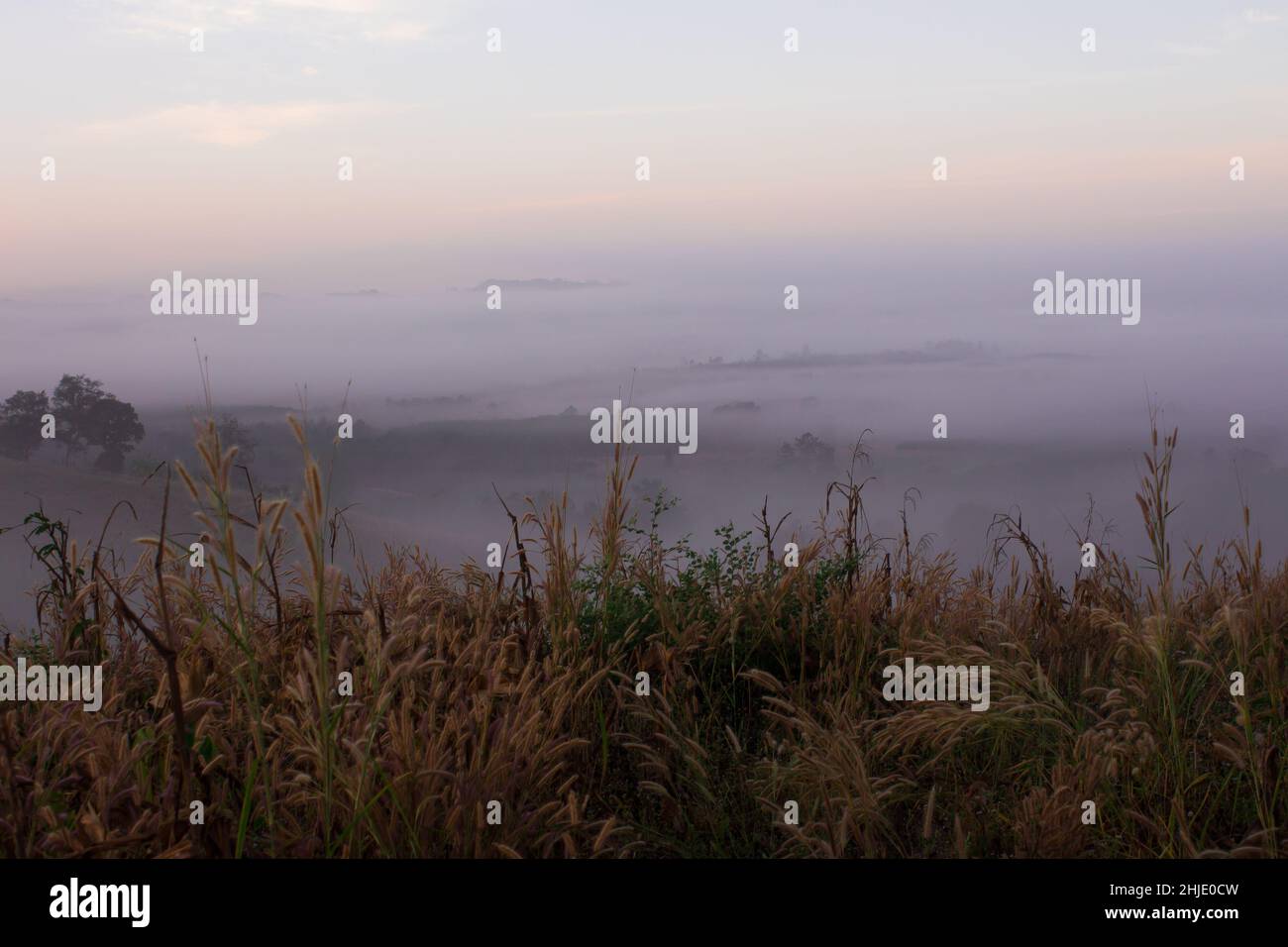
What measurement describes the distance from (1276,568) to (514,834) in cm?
504

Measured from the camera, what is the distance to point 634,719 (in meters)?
4.39

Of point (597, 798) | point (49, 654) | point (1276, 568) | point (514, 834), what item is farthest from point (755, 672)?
point (1276, 568)

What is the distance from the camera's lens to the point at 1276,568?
19.7 feet

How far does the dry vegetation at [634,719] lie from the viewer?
3098 millimetres

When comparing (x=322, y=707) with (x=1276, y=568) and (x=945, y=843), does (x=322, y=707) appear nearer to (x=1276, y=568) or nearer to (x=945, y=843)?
(x=945, y=843)

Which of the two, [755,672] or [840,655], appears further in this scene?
[840,655]

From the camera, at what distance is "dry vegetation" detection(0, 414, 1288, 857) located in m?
3.10

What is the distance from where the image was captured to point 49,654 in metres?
4.94

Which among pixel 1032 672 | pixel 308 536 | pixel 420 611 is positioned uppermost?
pixel 308 536
